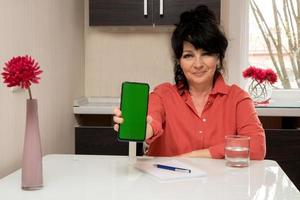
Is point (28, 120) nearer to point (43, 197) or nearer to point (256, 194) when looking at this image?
point (43, 197)

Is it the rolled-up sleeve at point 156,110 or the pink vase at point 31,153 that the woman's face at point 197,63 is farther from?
the pink vase at point 31,153

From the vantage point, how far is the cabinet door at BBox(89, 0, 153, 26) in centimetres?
275

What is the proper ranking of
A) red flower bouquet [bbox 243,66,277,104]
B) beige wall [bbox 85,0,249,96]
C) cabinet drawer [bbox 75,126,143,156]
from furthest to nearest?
1. beige wall [bbox 85,0,249,96]
2. red flower bouquet [bbox 243,66,277,104]
3. cabinet drawer [bbox 75,126,143,156]

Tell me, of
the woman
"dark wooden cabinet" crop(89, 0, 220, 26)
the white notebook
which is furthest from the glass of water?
"dark wooden cabinet" crop(89, 0, 220, 26)

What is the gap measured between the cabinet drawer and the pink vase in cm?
145

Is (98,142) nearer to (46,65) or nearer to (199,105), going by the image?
(46,65)

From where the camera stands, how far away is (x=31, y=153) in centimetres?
125

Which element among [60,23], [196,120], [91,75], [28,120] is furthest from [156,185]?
[91,75]

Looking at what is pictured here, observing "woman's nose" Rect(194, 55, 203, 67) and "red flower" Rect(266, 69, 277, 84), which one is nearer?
"woman's nose" Rect(194, 55, 203, 67)

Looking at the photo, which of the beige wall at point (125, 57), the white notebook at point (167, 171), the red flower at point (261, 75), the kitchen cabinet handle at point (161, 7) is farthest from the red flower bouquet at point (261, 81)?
the white notebook at point (167, 171)

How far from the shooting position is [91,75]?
123 inches

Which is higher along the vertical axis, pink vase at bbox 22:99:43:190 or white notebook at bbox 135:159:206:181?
pink vase at bbox 22:99:43:190

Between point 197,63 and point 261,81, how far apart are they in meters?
1.21

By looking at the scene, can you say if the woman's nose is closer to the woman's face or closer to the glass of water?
the woman's face
